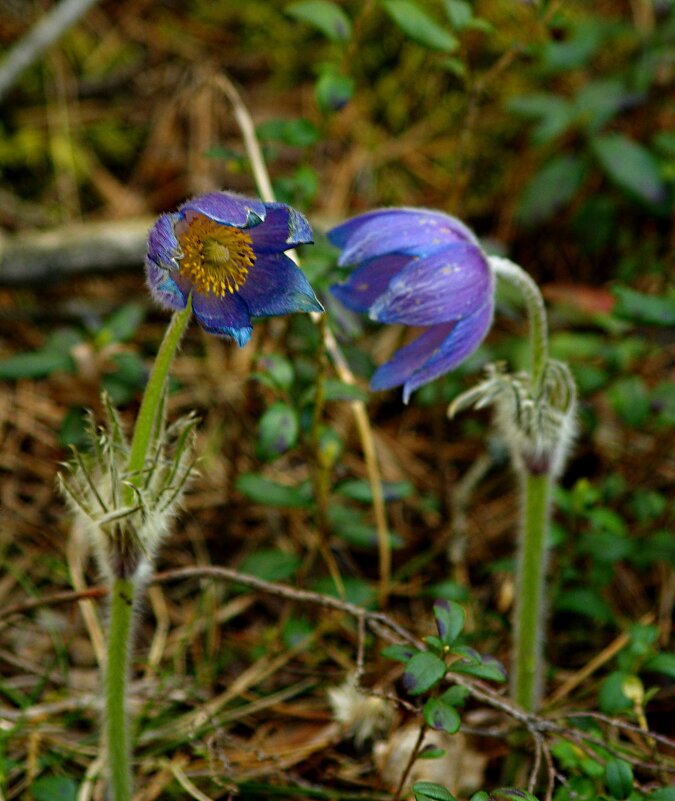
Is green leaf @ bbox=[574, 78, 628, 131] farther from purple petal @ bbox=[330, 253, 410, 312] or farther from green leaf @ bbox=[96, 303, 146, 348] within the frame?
green leaf @ bbox=[96, 303, 146, 348]

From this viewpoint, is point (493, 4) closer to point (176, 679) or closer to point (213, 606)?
point (213, 606)

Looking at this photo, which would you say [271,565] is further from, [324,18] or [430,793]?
[324,18]

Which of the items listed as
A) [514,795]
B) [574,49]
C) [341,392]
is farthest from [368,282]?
[574,49]

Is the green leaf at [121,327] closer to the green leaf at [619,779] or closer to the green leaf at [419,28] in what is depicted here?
the green leaf at [419,28]

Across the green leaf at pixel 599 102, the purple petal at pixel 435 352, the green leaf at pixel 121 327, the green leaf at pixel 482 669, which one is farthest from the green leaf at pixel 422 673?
the green leaf at pixel 599 102

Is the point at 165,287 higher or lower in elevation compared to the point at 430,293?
higher
